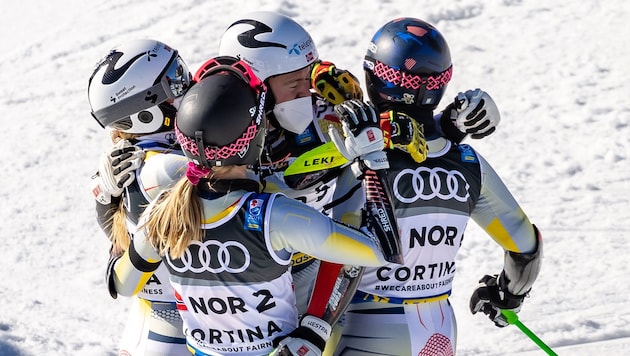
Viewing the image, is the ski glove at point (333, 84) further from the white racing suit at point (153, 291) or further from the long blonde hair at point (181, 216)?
the long blonde hair at point (181, 216)

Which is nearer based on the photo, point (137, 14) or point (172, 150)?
point (172, 150)

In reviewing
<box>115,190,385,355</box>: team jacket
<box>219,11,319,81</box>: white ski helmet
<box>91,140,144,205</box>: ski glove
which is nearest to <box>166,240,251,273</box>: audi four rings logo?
<box>115,190,385,355</box>: team jacket

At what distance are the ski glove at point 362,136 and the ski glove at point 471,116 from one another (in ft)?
2.38

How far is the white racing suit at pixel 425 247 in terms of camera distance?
13.8 ft

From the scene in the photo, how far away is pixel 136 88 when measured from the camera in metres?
4.53

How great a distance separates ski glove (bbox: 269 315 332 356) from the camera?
3.74m

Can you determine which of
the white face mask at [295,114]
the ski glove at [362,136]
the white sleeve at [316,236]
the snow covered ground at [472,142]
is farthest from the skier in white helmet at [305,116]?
the snow covered ground at [472,142]

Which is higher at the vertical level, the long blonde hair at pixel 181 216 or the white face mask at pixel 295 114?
the long blonde hair at pixel 181 216

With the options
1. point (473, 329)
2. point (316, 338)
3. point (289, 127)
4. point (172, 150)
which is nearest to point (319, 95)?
point (289, 127)

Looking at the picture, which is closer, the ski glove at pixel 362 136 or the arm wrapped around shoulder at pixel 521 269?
the ski glove at pixel 362 136

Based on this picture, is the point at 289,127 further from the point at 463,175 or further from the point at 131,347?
the point at 131,347

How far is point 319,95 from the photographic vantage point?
5.18 meters

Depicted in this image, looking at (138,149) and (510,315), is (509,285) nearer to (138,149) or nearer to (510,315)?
(510,315)

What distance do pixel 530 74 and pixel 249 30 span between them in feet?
20.4
